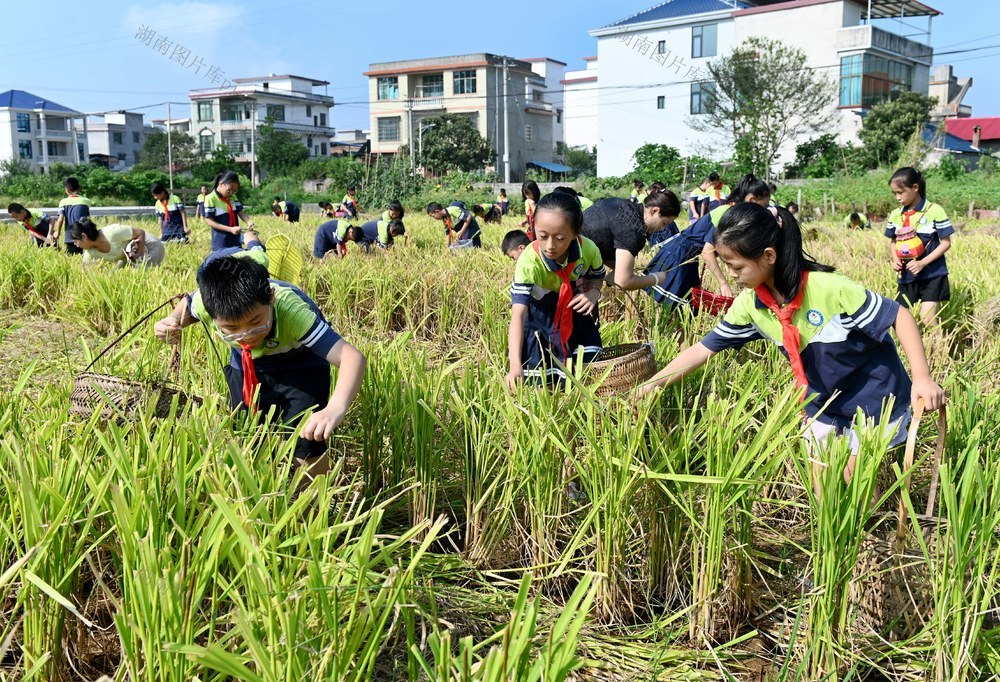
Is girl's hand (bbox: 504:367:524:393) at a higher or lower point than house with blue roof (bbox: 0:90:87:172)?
lower

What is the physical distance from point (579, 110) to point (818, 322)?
5535cm

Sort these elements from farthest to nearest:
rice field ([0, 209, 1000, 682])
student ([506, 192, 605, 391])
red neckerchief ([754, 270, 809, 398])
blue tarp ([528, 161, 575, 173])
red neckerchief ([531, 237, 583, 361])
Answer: blue tarp ([528, 161, 575, 173]) → red neckerchief ([531, 237, 583, 361]) → student ([506, 192, 605, 391]) → red neckerchief ([754, 270, 809, 398]) → rice field ([0, 209, 1000, 682])

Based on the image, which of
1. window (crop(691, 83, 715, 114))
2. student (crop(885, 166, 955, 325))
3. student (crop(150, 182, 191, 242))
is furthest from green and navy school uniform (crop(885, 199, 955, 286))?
window (crop(691, 83, 715, 114))

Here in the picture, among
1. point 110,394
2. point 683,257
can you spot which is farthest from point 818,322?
point 683,257

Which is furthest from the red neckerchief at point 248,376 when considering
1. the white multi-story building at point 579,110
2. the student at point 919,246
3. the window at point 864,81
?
the white multi-story building at point 579,110

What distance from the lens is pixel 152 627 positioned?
126 cm

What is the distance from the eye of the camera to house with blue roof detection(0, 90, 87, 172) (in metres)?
49.7

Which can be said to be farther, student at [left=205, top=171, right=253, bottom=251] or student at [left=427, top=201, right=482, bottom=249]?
student at [left=427, top=201, right=482, bottom=249]

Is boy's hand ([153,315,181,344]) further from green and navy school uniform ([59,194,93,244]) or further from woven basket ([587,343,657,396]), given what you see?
green and navy school uniform ([59,194,93,244])

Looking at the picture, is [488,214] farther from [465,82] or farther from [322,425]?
[465,82]

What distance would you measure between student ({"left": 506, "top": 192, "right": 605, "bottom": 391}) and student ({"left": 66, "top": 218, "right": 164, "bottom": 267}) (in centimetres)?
415

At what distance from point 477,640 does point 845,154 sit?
27749 mm

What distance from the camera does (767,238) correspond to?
1.97 meters

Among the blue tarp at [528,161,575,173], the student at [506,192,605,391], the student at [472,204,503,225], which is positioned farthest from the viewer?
the blue tarp at [528,161,575,173]
